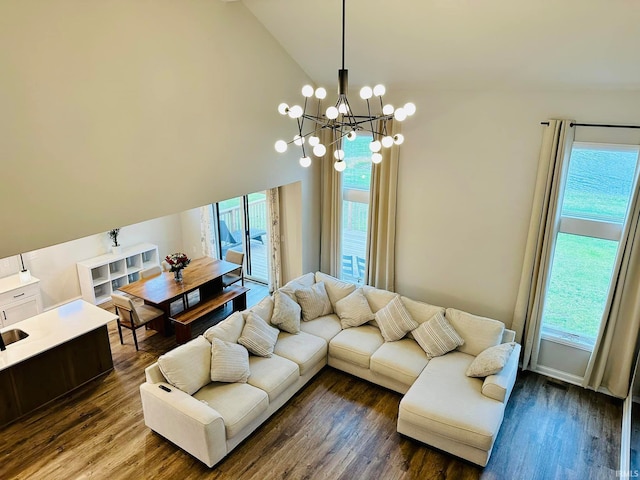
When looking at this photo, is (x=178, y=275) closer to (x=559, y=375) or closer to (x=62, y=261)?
(x=62, y=261)

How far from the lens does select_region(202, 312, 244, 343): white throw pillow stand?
5023 mm

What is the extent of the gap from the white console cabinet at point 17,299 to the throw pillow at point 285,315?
12.6 feet

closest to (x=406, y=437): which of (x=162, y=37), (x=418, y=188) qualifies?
(x=418, y=188)

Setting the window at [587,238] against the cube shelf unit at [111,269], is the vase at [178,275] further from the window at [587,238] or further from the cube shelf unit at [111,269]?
the window at [587,238]

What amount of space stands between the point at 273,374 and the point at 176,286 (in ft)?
8.22

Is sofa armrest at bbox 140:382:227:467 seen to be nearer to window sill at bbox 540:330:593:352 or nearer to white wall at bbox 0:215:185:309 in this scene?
white wall at bbox 0:215:185:309

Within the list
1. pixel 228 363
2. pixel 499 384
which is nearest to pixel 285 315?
pixel 228 363

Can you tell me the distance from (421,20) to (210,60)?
2.30m

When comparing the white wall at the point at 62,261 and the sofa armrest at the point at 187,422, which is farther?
the white wall at the point at 62,261

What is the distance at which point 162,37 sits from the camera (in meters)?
4.20

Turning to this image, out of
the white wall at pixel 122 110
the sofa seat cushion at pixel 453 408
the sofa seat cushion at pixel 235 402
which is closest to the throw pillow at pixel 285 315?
the sofa seat cushion at pixel 235 402

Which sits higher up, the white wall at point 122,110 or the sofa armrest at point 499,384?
the white wall at point 122,110

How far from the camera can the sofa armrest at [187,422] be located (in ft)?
13.4

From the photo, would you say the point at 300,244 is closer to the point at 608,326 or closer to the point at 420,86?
the point at 420,86
